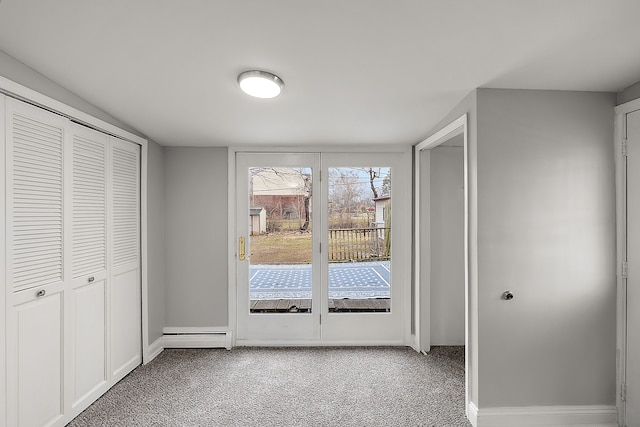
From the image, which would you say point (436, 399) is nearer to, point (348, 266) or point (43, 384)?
point (348, 266)

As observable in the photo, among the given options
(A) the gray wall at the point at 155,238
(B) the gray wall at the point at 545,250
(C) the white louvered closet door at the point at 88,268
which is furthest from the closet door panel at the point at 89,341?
(B) the gray wall at the point at 545,250

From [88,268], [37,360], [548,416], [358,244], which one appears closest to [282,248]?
[358,244]

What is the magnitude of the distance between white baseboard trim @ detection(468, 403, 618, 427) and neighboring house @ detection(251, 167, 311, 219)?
2271 mm

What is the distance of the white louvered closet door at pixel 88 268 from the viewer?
240 centimetres

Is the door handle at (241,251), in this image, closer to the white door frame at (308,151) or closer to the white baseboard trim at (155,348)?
the white door frame at (308,151)

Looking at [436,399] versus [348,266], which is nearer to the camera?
[436,399]

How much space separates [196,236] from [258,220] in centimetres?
68

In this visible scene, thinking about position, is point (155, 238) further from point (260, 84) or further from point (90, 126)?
point (260, 84)

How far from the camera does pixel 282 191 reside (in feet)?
11.8

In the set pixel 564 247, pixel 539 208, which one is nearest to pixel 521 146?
pixel 539 208

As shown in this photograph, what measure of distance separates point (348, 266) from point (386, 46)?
2.29 meters

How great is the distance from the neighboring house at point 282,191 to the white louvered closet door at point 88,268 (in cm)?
141

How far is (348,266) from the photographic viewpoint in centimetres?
359

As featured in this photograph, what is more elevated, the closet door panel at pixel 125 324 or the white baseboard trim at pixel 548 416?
the closet door panel at pixel 125 324
